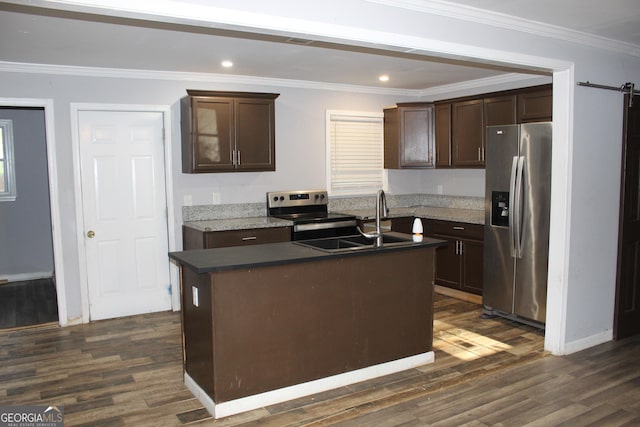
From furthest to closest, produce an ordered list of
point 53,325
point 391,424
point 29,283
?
point 29,283, point 53,325, point 391,424

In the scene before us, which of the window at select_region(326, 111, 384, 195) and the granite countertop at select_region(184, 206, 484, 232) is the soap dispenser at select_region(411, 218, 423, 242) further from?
the window at select_region(326, 111, 384, 195)

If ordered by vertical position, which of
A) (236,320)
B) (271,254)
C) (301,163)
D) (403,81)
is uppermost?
(403,81)

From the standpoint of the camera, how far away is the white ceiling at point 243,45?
3367mm

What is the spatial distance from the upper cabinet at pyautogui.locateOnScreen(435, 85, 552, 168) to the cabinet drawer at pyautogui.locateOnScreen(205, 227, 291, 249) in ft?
6.96

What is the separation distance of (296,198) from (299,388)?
2862 millimetres

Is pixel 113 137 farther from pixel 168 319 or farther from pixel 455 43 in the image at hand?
pixel 455 43

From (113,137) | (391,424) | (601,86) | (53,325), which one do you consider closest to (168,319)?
(53,325)

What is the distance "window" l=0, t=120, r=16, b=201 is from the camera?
7098 millimetres

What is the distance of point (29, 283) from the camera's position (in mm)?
7109

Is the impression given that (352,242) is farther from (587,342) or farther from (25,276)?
(25,276)

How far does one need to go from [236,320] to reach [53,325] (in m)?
2.84

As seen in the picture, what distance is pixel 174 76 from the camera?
543 cm

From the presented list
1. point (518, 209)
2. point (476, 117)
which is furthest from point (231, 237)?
point (476, 117)

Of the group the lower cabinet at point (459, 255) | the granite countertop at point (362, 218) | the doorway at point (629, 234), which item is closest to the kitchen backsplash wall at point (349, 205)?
the granite countertop at point (362, 218)
